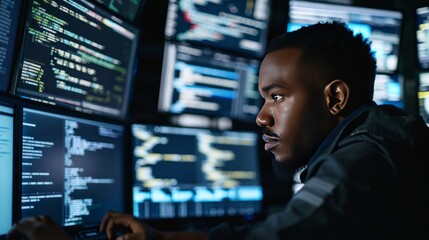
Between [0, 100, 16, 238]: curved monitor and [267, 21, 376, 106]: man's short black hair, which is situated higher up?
[267, 21, 376, 106]: man's short black hair

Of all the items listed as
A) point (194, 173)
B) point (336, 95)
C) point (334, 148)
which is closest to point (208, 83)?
point (194, 173)

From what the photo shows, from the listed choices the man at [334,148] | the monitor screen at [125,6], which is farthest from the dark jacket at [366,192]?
the monitor screen at [125,6]

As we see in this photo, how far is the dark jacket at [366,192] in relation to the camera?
32.2 inches

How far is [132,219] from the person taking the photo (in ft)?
3.62

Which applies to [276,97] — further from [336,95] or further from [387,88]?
[387,88]

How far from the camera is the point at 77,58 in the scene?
1531 mm

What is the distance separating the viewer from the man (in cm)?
83

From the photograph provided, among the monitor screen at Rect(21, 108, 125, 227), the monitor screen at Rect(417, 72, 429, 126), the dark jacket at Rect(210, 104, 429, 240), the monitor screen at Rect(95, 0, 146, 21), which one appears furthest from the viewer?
the monitor screen at Rect(417, 72, 429, 126)

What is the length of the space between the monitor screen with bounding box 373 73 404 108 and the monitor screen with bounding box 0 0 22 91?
5.18 ft

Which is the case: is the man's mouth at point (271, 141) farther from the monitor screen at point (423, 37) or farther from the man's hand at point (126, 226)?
the monitor screen at point (423, 37)

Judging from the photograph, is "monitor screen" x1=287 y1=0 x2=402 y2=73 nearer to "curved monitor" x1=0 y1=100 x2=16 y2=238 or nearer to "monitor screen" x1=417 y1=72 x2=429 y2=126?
"monitor screen" x1=417 y1=72 x2=429 y2=126

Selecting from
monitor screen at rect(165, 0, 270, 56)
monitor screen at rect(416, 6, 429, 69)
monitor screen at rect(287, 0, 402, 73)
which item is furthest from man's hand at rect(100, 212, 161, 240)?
monitor screen at rect(416, 6, 429, 69)

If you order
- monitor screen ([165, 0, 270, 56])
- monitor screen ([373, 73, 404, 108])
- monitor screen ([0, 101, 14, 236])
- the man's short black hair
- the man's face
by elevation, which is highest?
monitor screen ([165, 0, 270, 56])

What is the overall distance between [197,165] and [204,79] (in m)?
0.39
